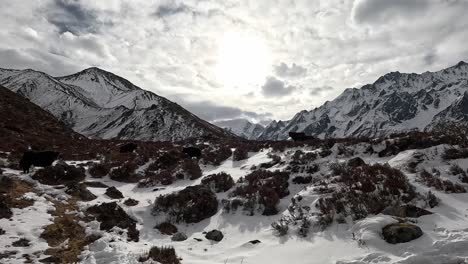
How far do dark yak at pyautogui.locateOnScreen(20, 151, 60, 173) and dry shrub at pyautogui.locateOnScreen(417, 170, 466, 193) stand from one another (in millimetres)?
18488

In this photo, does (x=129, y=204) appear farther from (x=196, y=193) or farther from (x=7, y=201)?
(x=7, y=201)

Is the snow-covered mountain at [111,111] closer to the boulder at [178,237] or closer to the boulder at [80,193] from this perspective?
the boulder at [80,193]

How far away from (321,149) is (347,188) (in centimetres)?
727

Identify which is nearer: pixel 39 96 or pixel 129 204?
pixel 129 204

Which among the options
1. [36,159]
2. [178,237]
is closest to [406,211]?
[178,237]

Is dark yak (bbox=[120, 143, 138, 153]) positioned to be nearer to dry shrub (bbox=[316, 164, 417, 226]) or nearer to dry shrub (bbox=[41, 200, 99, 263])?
dry shrub (bbox=[41, 200, 99, 263])

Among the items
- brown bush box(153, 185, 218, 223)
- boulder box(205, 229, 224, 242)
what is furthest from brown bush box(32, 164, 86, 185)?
boulder box(205, 229, 224, 242)

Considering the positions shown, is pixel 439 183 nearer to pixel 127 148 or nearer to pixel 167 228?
pixel 167 228

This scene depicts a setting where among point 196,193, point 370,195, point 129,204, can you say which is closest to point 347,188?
point 370,195

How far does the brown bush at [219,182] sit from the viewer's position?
1891cm

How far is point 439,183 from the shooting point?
1388 cm

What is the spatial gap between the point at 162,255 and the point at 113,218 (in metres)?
4.07

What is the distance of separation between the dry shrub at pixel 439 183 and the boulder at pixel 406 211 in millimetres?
1970

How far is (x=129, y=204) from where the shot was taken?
17469 mm
